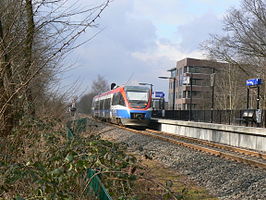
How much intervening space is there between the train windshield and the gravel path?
1086 cm

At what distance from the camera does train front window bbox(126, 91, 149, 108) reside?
72.4 ft

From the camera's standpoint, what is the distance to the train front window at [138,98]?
2206 cm

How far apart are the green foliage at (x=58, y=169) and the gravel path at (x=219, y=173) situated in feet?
4.57

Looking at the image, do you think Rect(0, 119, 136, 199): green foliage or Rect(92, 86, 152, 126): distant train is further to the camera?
Rect(92, 86, 152, 126): distant train

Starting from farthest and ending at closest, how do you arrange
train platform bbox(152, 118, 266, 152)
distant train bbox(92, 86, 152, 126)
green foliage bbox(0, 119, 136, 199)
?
1. distant train bbox(92, 86, 152, 126)
2. train platform bbox(152, 118, 266, 152)
3. green foliage bbox(0, 119, 136, 199)

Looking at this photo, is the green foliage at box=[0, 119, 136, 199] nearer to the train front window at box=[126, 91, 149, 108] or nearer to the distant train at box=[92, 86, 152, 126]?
the distant train at box=[92, 86, 152, 126]

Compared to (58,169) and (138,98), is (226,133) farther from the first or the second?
(58,169)

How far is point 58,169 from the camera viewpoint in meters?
3.33

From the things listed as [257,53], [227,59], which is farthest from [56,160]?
[227,59]

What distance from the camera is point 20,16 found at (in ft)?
16.4

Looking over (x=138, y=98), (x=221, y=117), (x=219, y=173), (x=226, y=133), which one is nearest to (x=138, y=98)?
(x=138, y=98)

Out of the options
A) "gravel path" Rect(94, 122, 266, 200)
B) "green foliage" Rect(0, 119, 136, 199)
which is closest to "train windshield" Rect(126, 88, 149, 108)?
"gravel path" Rect(94, 122, 266, 200)

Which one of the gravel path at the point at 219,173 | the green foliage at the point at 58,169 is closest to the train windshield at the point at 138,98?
the gravel path at the point at 219,173

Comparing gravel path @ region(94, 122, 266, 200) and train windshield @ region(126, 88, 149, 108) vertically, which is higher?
train windshield @ region(126, 88, 149, 108)
